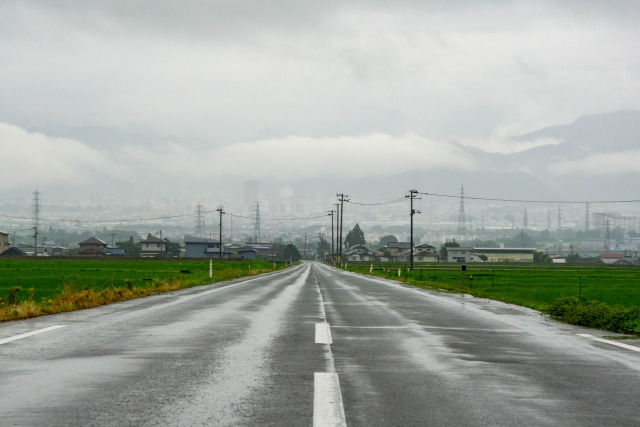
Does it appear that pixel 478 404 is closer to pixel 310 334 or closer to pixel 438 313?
pixel 310 334

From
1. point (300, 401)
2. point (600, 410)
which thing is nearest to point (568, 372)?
point (600, 410)

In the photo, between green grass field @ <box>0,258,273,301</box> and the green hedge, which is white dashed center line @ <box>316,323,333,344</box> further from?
green grass field @ <box>0,258,273,301</box>

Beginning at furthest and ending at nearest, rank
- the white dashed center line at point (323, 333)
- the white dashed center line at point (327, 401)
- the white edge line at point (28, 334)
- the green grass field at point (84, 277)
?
the green grass field at point (84, 277) < the white dashed center line at point (323, 333) < the white edge line at point (28, 334) < the white dashed center line at point (327, 401)

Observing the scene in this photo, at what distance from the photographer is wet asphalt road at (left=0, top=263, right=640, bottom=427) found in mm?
6629

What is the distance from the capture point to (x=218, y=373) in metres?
8.82

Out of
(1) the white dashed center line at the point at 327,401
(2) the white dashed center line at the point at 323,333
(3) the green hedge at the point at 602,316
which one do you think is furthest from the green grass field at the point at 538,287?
(1) the white dashed center line at the point at 327,401

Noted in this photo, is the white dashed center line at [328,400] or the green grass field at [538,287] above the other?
the white dashed center line at [328,400]

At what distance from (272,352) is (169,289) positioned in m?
22.5

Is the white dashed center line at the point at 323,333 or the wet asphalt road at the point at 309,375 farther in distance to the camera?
the white dashed center line at the point at 323,333

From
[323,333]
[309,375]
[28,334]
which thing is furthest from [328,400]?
[28,334]

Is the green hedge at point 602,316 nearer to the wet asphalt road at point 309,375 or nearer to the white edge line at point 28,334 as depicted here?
the wet asphalt road at point 309,375

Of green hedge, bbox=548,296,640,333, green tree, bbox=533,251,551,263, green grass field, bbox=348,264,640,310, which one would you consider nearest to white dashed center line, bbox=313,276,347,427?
green hedge, bbox=548,296,640,333

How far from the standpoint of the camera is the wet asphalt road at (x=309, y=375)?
6.63 metres

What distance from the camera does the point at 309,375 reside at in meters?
8.66
